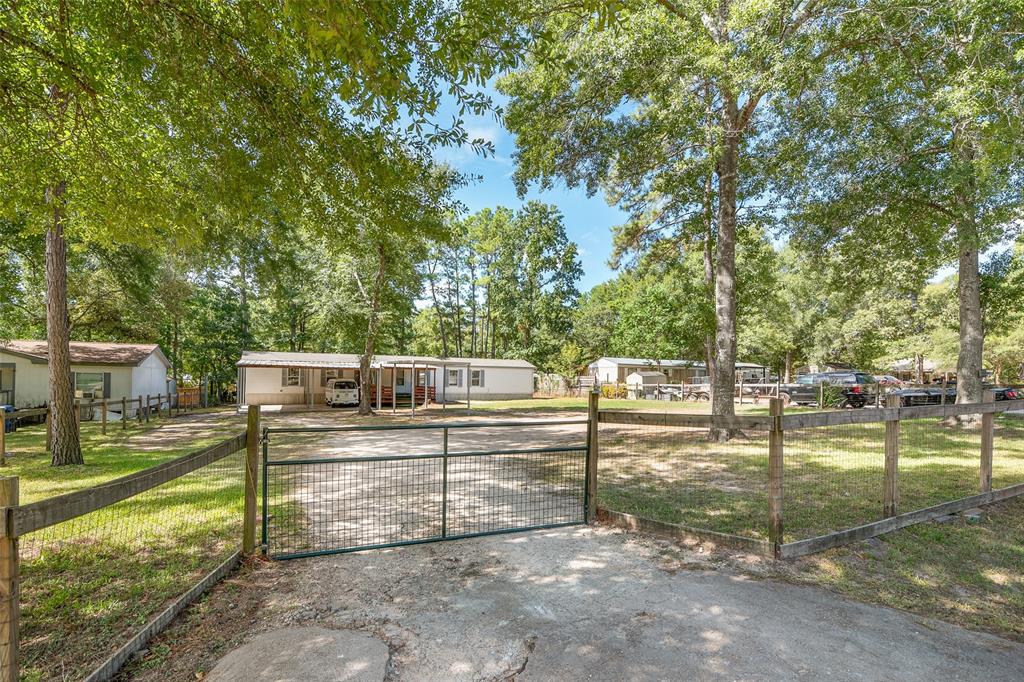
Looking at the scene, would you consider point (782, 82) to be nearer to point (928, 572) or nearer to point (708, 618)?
point (928, 572)

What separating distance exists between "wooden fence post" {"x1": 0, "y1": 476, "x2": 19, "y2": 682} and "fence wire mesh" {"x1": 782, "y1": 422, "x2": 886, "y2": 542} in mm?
5385

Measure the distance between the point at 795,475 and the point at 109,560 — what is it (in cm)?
892

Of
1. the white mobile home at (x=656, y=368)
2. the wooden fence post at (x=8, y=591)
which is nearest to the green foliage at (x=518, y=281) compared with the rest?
the white mobile home at (x=656, y=368)

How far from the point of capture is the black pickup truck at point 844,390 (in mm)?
20344

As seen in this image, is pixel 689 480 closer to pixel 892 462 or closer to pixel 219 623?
pixel 892 462

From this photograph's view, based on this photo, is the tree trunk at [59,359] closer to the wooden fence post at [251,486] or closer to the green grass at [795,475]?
the wooden fence post at [251,486]

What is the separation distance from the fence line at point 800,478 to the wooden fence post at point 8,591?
4365 mm

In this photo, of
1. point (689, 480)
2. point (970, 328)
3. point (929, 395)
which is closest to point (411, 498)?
point (689, 480)

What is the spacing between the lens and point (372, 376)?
27906 millimetres

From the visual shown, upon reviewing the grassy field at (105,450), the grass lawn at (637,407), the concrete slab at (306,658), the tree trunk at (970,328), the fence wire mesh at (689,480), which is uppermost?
the tree trunk at (970,328)

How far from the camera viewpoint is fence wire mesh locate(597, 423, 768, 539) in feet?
17.7

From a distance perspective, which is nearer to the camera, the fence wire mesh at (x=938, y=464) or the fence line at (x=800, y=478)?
the fence line at (x=800, y=478)

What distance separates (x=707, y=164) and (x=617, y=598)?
9.69 m

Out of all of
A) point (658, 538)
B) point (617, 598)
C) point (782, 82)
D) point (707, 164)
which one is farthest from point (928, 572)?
point (707, 164)
